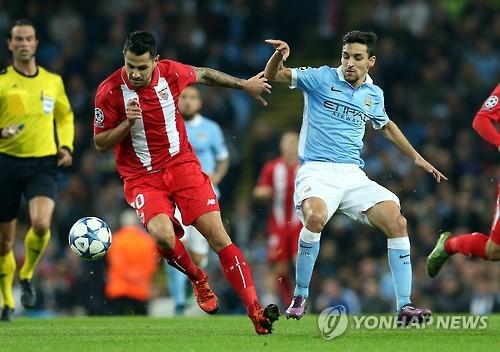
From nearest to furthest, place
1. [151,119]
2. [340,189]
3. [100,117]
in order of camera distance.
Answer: [100,117], [151,119], [340,189]

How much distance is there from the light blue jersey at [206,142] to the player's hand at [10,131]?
8.81ft

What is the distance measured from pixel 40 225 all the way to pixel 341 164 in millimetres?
3185

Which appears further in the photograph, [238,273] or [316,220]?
[316,220]

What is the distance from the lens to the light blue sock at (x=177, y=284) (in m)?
14.2

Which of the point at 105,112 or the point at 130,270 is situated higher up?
the point at 105,112

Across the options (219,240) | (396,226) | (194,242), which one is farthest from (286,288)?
(219,240)

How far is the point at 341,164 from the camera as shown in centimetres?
1082

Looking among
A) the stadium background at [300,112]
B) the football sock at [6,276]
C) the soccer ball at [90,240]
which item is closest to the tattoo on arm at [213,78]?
the soccer ball at [90,240]

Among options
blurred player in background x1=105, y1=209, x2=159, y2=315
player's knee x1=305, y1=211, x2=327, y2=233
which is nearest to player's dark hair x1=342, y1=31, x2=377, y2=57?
player's knee x1=305, y1=211, x2=327, y2=233

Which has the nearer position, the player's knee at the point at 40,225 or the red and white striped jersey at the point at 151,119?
the red and white striped jersey at the point at 151,119

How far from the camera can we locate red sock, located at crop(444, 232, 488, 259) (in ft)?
35.9

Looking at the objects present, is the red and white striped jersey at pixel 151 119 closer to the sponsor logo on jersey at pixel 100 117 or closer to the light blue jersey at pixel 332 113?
the sponsor logo on jersey at pixel 100 117

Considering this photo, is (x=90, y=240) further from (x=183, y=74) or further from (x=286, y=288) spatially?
(x=286, y=288)

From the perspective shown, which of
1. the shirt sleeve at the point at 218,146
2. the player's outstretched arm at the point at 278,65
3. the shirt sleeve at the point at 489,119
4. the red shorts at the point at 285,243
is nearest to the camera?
the player's outstretched arm at the point at 278,65
